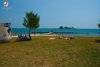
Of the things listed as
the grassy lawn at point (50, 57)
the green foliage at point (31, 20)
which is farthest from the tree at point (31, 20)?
the grassy lawn at point (50, 57)

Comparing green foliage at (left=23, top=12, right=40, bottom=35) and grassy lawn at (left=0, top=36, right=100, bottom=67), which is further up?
green foliage at (left=23, top=12, right=40, bottom=35)

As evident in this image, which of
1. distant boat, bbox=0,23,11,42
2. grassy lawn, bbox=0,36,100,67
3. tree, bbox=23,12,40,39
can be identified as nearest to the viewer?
grassy lawn, bbox=0,36,100,67

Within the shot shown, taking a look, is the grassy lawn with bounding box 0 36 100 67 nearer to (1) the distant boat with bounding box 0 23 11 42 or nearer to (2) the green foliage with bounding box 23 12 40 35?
(1) the distant boat with bounding box 0 23 11 42

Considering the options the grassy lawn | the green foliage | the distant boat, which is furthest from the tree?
the grassy lawn

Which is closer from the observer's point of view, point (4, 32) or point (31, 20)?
point (4, 32)

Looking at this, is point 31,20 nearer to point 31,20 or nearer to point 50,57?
point 31,20

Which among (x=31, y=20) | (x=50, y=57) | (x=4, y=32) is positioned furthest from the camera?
(x=31, y=20)

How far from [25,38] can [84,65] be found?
952 inches

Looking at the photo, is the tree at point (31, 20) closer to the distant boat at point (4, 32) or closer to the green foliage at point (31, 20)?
the green foliage at point (31, 20)

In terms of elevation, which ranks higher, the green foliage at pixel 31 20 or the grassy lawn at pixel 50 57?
the green foliage at pixel 31 20

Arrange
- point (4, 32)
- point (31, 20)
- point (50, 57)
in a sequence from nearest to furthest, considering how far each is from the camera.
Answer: point (50, 57) < point (4, 32) < point (31, 20)

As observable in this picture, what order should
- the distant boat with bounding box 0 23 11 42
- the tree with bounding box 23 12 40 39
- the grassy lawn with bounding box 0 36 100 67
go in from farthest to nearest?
the tree with bounding box 23 12 40 39, the distant boat with bounding box 0 23 11 42, the grassy lawn with bounding box 0 36 100 67

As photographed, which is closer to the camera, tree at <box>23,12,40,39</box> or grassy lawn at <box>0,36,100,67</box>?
grassy lawn at <box>0,36,100,67</box>

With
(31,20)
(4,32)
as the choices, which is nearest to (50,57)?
(4,32)
